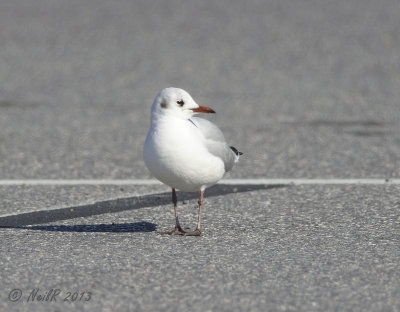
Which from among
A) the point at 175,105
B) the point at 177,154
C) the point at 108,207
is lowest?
the point at 108,207

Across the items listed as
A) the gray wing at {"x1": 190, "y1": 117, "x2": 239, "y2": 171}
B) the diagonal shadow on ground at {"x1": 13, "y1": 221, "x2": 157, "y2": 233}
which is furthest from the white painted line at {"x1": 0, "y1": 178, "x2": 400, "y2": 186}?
the gray wing at {"x1": 190, "y1": 117, "x2": 239, "y2": 171}

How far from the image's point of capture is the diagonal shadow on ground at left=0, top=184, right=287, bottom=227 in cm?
709

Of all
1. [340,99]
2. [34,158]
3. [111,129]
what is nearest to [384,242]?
[34,158]

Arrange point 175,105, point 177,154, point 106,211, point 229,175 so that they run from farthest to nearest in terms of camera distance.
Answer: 1. point 229,175
2. point 106,211
3. point 175,105
4. point 177,154

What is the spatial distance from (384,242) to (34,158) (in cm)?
508

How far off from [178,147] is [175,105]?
1.12 ft

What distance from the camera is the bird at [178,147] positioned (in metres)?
6.23

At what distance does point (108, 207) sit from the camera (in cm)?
764

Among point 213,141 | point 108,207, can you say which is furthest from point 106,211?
point 213,141

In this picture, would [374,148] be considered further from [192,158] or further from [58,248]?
[58,248]

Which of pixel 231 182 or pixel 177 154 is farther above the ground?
pixel 177 154

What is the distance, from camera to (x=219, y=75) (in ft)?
56.7

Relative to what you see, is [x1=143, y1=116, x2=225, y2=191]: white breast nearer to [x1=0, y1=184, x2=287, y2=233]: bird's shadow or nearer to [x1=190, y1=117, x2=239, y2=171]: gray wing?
[x1=190, y1=117, x2=239, y2=171]: gray wing

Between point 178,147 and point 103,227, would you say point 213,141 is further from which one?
point 103,227
